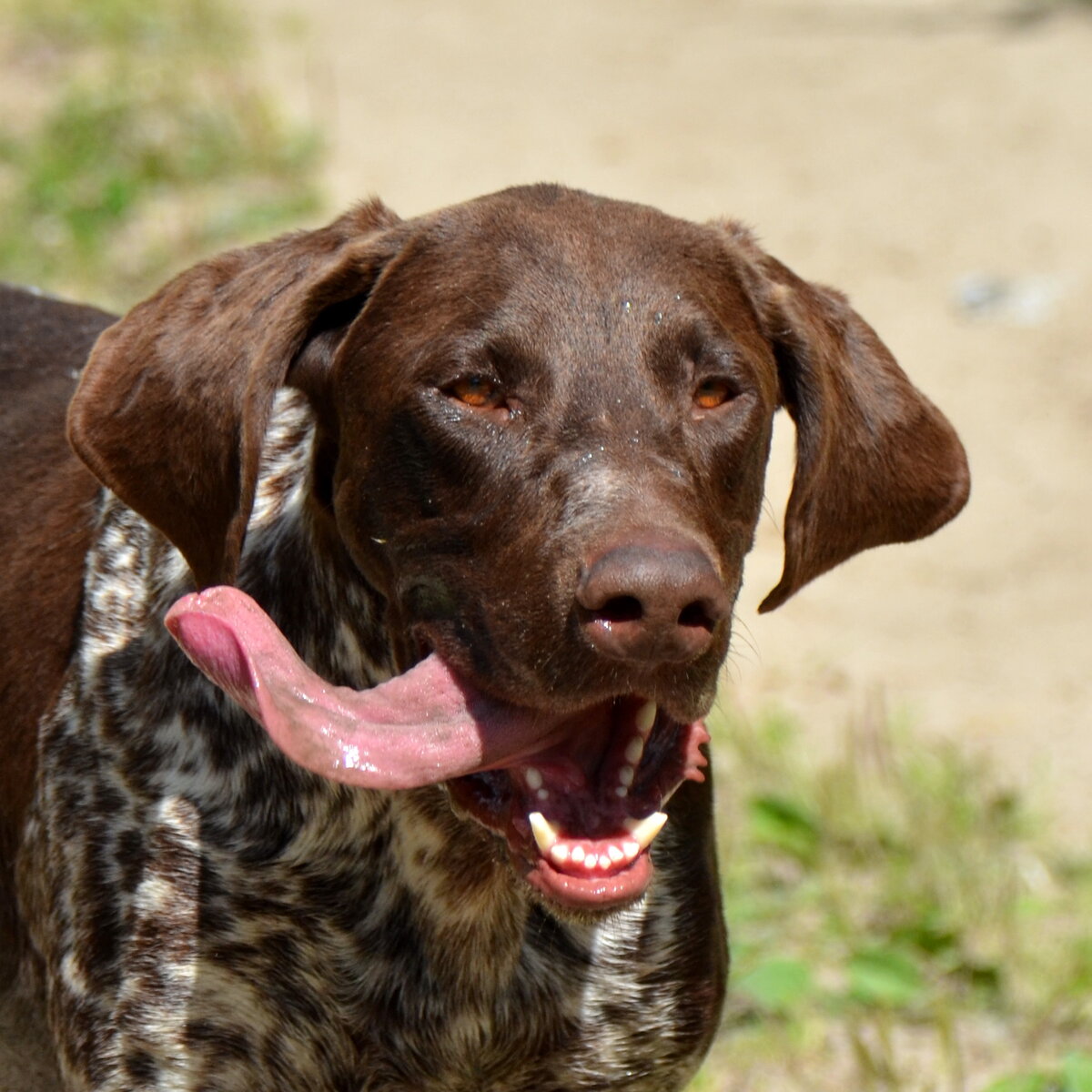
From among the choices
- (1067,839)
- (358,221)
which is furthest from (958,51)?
(358,221)

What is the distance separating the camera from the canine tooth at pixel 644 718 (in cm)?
280

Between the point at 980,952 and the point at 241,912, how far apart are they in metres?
2.35

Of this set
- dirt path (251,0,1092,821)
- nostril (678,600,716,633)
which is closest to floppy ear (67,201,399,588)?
nostril (678,600,716,633)

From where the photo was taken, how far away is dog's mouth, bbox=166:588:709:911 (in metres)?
2.60

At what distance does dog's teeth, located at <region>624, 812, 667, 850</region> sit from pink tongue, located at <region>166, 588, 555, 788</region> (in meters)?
0.16

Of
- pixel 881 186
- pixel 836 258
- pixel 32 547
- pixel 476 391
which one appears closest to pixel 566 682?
pixel 476 391

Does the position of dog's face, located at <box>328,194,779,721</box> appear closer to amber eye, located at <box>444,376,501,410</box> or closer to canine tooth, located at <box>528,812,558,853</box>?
amber eye, located at <box>444,376,501,410</box>

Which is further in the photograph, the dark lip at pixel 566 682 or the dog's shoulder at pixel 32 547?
the dog's shoulder at pixel 32 547

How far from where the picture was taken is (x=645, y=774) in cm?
284

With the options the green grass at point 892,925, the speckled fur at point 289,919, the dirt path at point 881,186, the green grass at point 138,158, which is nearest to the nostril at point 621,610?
the speckled fur at point 289,919

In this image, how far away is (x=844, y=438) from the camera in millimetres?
3215

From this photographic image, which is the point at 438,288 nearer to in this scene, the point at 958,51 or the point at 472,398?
the point at 472,398

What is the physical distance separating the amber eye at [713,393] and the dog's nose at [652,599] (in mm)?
450

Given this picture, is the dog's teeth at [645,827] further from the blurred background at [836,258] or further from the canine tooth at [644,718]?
the blurred background at [836,258]
